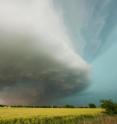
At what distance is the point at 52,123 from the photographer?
117 ft

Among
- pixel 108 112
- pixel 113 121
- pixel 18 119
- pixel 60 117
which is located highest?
pixel 108 112

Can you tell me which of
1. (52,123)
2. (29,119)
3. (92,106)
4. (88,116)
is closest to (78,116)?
(88,116)

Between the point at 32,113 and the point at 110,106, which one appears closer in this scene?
the point at 32,113

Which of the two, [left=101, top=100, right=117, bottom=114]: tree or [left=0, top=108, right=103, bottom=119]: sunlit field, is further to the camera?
[left=101, top=100, right=117, bottom=114]: tree

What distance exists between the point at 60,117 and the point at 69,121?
1.95 meters

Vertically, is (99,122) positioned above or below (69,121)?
below

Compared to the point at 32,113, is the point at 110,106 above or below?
above

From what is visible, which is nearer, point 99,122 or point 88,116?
point 99,122

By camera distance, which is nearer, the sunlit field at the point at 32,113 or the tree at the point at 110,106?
the sunlit field at the point at 32,113

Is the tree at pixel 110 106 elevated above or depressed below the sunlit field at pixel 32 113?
above

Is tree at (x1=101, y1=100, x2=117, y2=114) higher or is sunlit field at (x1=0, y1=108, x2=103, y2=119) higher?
tree at (x1=101, y1=100, x2=117, y2=114)

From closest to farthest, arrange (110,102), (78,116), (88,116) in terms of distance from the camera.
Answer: (78,116), (88,116), (110,102)

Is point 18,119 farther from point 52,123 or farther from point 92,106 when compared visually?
point 92,106

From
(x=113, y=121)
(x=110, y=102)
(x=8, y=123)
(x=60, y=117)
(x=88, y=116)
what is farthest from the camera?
(x=110, y=102)
